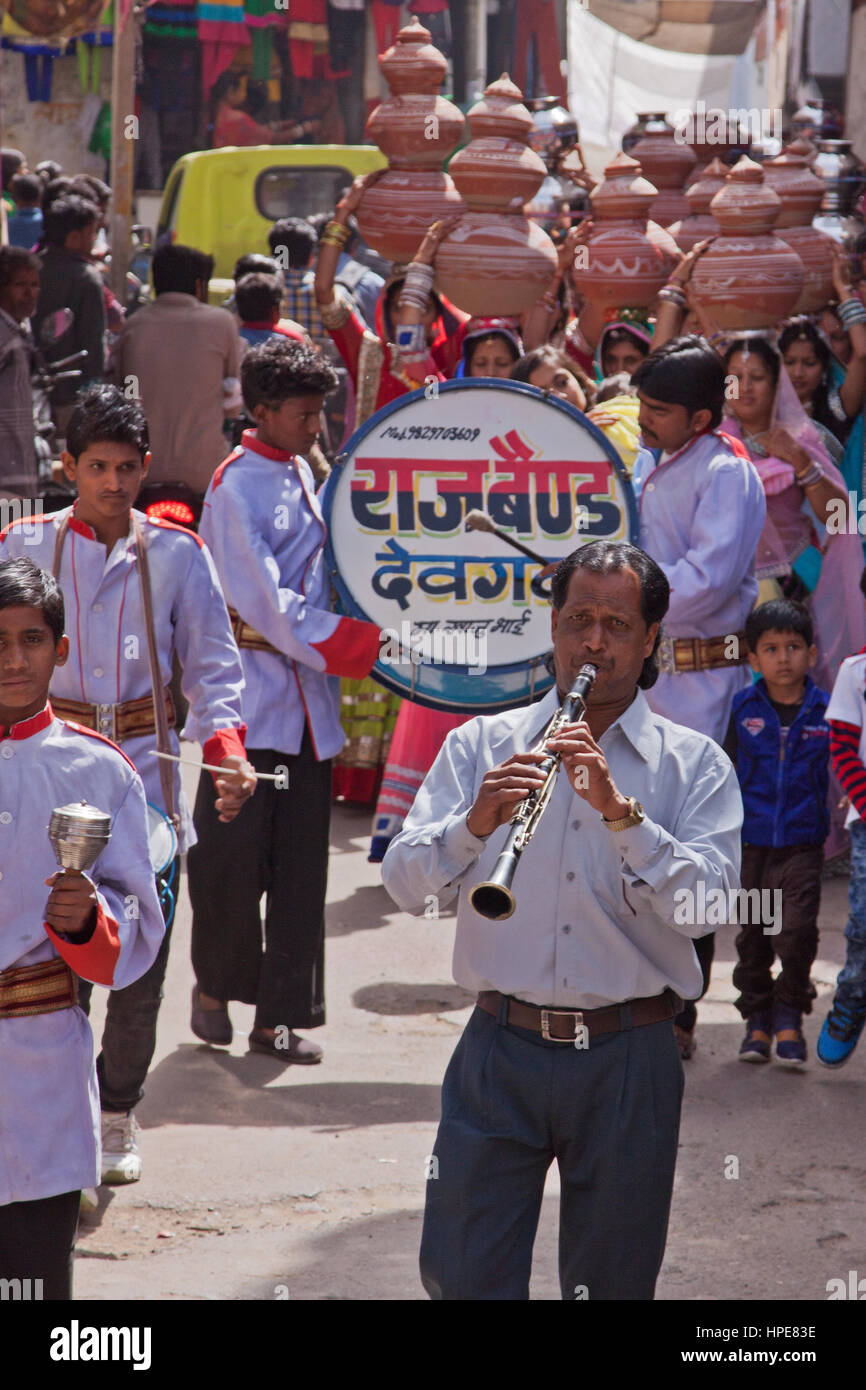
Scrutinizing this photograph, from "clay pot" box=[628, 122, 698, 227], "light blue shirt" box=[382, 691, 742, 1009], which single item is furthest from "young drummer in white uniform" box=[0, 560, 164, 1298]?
"clay pot" box=[628, 122, 698, 227]

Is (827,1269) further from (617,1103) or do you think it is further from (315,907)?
(315,907)

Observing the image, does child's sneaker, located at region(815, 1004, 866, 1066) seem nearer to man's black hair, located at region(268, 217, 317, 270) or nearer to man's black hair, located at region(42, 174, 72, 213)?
man's black hair, located at region(268, 217, 317, 270)

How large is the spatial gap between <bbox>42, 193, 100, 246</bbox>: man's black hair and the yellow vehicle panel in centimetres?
347

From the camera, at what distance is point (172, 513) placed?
5160mm

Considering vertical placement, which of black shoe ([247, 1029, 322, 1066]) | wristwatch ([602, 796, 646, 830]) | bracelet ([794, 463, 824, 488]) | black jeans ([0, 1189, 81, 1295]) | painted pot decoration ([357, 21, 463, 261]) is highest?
painted pot decoration ([357, 21, 463, 261])

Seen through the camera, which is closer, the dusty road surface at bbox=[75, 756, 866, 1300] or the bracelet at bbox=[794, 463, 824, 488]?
the dusty road surface at bbox=[75, 756, 866, 1300]

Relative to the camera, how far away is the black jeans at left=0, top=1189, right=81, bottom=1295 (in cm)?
296

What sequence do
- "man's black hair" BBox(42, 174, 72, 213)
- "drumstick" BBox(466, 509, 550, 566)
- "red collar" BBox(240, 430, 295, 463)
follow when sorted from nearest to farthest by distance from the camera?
1. "drumstick" BBox(466, 509, 550, 566)
2. "red collar" BBox(240, 430, 295, 463)
3. "man's black hair" BBox(42, 174, 72, 213)

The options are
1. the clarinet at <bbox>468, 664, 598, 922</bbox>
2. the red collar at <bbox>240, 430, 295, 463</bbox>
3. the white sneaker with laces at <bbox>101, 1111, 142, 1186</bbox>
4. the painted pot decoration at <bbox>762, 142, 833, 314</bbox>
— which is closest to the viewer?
the clarinet at <bbox>468, 664, 598, 922</bbox>

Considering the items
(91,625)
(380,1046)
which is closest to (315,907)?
(380,1046)

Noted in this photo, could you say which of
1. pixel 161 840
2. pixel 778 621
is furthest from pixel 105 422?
pixel 778 621

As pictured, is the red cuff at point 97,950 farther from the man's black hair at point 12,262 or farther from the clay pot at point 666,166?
the clay pot at point 666,166

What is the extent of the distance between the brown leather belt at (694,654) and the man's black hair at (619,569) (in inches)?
88.5

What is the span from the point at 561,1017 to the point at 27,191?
36.6 ft
